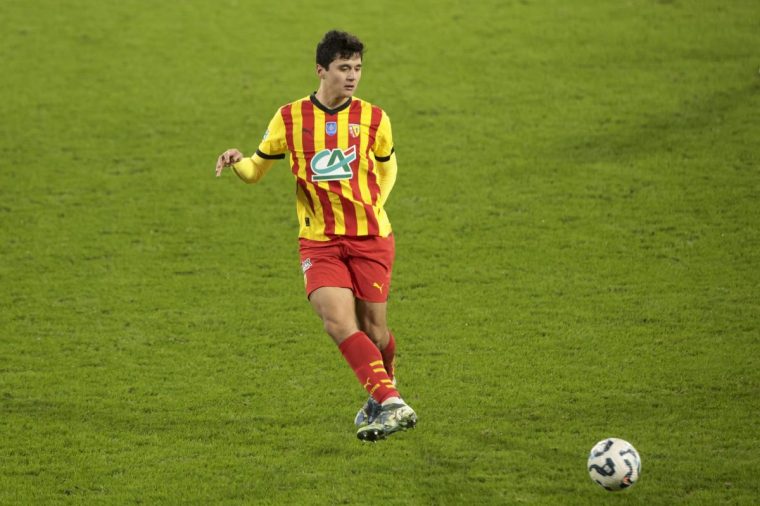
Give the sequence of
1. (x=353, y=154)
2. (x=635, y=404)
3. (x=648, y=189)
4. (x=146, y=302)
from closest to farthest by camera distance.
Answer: (x=353, y=154) < (x=635, y=404) < (x=146, y=302) < (x=648, y=189)

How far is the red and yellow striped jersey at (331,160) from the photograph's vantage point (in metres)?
5.44

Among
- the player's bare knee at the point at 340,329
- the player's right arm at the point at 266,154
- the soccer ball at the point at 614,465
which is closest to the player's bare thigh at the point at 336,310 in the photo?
the player's bare knee at the point at 340,329

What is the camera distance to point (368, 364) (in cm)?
521

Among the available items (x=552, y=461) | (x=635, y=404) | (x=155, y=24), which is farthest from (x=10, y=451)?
(x=155, y=24)

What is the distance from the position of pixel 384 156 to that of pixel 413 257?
3.22 m

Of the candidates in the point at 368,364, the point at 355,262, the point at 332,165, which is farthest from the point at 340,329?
the point at 332,165

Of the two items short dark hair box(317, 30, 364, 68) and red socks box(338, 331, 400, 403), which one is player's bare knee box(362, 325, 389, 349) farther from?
short dark hair box(317, 30, 364, 68)

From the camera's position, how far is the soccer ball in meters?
5.38

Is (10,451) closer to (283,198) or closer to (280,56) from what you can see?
(283,198)

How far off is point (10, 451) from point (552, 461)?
9.67ft

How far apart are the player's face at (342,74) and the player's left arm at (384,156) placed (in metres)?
0.26

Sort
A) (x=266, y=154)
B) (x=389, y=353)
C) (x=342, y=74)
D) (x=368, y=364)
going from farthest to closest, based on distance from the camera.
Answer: (x=389, y=353) < (x=266, y=154) < (x=342, y=74) < (x=368, y=364)

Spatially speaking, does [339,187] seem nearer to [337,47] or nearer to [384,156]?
[384,156]

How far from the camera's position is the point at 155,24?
43.4 feet
